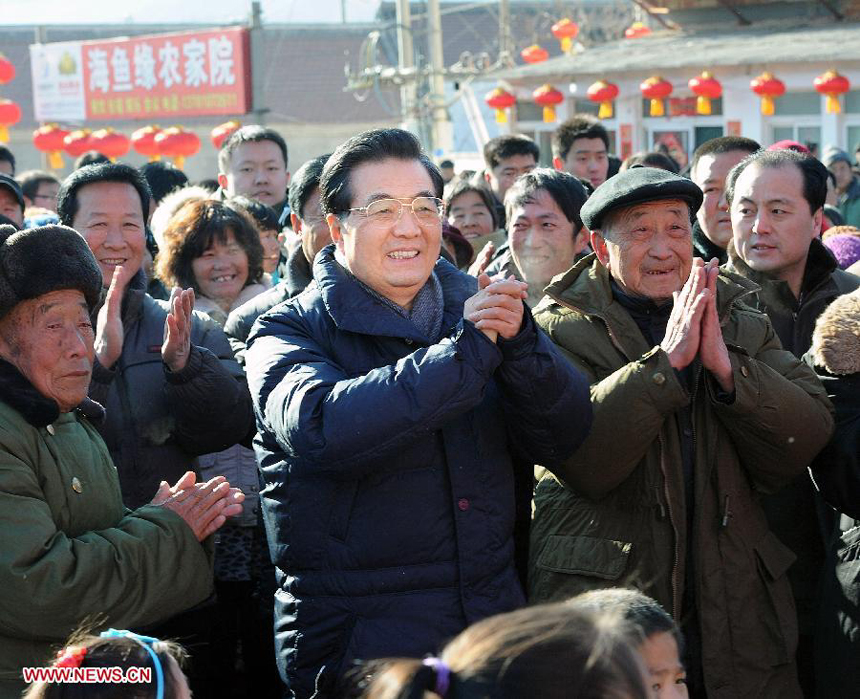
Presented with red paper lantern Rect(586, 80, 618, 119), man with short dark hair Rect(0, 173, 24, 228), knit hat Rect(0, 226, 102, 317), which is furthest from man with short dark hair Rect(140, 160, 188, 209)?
red paper lantern Rect(586, 80, 618, 119)

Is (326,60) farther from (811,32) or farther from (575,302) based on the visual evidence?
(575,302)

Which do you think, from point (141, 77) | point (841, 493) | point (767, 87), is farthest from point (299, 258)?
point (141, 77)

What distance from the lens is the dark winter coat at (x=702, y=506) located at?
3082 millimetres

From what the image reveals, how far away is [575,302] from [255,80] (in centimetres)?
1292

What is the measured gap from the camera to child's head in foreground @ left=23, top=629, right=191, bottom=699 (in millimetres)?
2139

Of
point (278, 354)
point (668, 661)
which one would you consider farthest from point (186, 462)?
point (668, 661)

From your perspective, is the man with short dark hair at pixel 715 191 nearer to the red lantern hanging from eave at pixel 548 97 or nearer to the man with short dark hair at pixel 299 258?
the man with short dark hair at pixel 299 258

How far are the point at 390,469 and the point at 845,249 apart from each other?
347 cm

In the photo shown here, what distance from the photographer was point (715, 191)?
16.8 feet

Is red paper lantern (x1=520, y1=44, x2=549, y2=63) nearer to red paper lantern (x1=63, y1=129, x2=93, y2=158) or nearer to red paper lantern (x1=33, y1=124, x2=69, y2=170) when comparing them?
red paper lantern (x1=33, y1=124, x2=69, y2=170)

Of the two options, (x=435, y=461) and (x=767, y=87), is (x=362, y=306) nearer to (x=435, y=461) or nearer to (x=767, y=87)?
(x=435, y=461)

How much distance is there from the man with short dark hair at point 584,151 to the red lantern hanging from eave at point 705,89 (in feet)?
30.4

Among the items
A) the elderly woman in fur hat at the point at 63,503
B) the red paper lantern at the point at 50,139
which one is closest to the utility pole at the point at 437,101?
the red paper lantern at the point at 50,139

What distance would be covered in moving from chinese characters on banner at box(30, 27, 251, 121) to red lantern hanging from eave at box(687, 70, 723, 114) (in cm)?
1082
